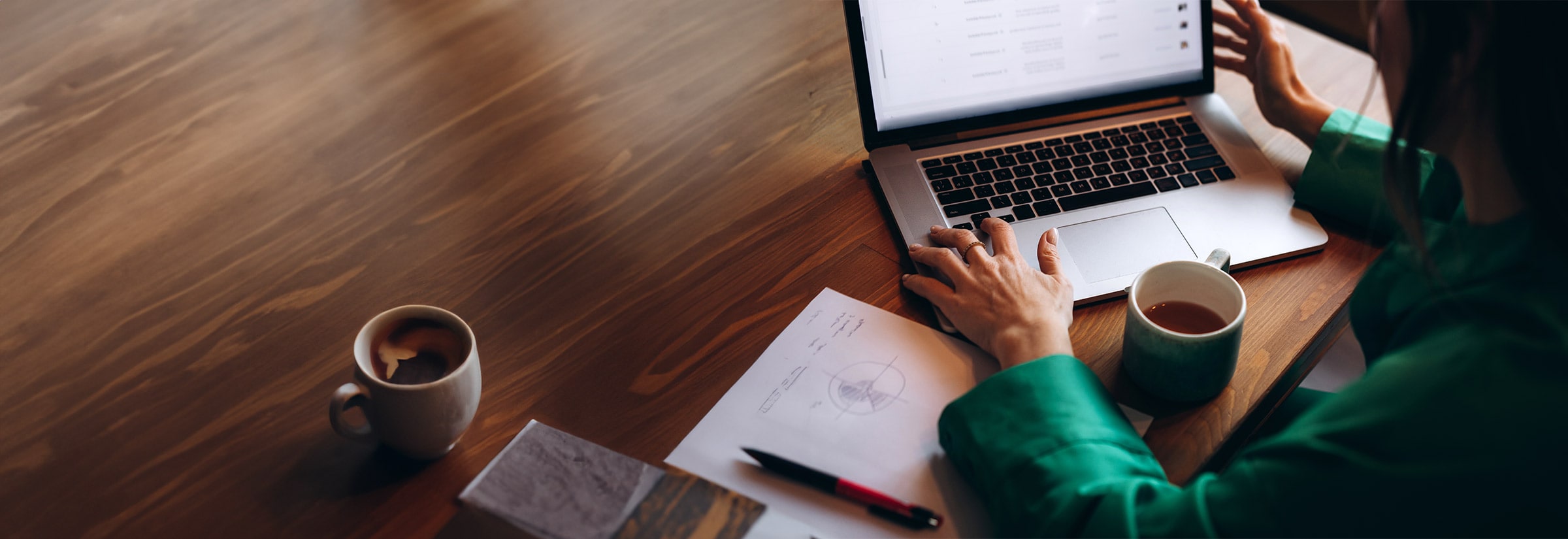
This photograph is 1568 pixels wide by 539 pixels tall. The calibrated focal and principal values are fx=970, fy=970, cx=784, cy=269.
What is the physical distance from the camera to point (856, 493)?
0.71 meters

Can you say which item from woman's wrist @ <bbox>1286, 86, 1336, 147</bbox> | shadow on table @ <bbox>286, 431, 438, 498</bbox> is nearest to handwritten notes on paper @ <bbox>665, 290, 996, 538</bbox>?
shadow on table @ <bbox>286, 431, 438, 498</bbox>

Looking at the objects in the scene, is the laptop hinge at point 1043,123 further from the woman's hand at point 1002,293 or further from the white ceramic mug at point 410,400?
the white ceramic mug at point 410,400

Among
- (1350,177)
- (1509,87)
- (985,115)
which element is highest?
(1509,87)

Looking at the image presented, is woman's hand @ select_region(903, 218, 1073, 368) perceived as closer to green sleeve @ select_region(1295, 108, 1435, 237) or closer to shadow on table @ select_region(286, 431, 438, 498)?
green sleeve @ select_region(1295, 108, 1435, 237)

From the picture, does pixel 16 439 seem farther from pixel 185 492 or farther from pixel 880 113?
pixel 880 113

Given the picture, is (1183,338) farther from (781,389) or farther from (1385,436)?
(781,389)

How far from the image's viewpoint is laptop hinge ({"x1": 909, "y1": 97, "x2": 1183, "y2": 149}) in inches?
41.2

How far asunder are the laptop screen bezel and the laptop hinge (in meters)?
0.01

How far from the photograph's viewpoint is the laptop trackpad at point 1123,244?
92 centimetres

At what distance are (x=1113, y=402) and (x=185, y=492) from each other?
0.72 metres

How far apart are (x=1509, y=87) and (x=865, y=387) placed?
0.47 metres

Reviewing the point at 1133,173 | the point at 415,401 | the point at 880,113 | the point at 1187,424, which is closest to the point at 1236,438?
the point at 1187,424

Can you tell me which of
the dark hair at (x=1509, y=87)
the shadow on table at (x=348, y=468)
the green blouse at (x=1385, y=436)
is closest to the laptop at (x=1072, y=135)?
the green blouse at (x=1385, y=436)

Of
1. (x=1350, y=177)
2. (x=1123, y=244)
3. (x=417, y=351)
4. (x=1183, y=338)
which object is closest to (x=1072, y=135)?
(x=1123, y=244)
